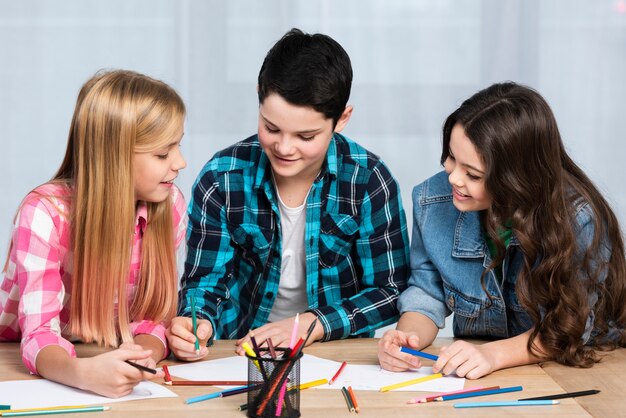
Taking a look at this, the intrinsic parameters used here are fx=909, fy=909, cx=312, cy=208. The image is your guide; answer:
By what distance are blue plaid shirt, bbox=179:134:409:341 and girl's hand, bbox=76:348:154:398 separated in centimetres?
52

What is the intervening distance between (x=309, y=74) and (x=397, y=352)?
2.01ft

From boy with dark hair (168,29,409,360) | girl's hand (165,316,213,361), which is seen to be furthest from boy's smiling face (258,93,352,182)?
girl's hand (165,316,213,361)

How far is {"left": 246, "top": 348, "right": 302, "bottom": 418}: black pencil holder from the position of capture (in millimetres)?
1347

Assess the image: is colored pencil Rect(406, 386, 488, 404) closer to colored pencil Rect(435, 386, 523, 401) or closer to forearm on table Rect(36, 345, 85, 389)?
colored pencil Rect(435, 386, 523, 401)

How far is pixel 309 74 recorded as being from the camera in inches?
73.8

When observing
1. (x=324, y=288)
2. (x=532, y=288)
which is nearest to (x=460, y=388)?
(x=532, y=288)

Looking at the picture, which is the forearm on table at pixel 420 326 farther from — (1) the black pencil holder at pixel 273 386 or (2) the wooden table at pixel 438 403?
(1) the black pencil holder at pixel 273 386

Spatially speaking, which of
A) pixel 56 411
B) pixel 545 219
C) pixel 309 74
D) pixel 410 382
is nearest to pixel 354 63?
pixel 309 74

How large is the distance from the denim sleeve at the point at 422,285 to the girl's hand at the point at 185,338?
44 centimetres

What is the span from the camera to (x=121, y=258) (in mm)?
1739

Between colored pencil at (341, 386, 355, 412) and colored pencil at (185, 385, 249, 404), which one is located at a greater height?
colored pencil at (185, 385, 249, 404)

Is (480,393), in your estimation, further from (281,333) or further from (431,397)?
(281,333)

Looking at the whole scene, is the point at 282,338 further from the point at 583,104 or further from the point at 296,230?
the point at 583,104

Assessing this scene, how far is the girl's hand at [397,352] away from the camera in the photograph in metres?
1.62
